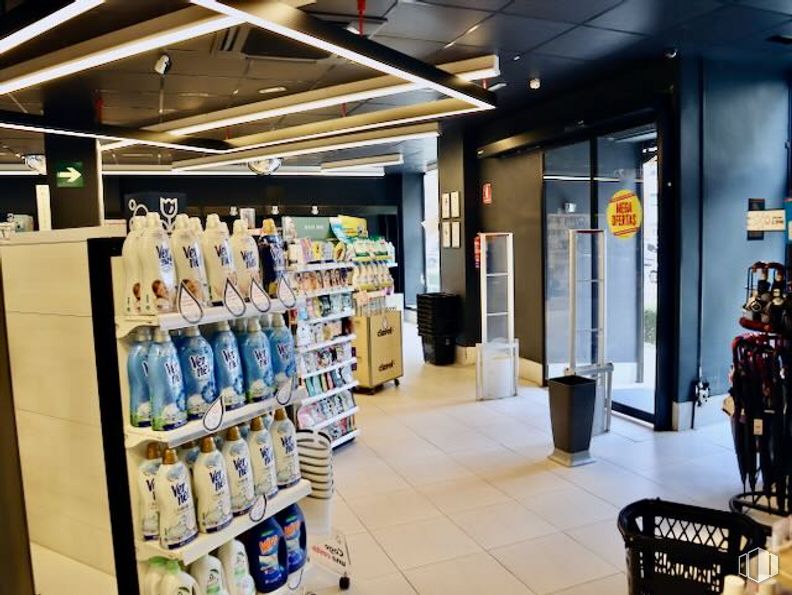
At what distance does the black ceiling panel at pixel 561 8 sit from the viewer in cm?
393

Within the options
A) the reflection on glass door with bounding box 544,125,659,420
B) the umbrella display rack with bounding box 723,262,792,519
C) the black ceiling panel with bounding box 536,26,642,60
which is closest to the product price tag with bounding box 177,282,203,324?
the umbrella display rack with bounding box 723,262,792,519

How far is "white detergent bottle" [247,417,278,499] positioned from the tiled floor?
0.58 m

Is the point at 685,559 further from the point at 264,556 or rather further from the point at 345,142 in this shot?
the point at 345,142

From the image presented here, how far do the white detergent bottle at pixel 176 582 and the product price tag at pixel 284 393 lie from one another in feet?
2.12

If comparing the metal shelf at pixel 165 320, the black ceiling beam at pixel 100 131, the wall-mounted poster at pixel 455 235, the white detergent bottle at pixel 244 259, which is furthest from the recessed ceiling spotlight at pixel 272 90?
the metal shelf at pixel 165 320

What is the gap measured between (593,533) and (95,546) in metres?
2.77

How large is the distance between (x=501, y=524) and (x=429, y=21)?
3.31m

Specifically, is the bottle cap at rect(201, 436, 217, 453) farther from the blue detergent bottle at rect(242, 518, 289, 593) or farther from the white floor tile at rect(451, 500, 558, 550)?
the white floor tile at rect(451, 500, 558, 550)

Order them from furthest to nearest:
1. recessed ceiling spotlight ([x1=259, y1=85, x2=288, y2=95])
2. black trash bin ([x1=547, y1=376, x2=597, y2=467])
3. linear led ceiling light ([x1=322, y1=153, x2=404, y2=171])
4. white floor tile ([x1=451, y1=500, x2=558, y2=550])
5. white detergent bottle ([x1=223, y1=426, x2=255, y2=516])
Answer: linear led ceiling light ([x1=322, y1=153, x2=404, y2=171])
recessed ceiling spotlight ([x1=259, y1=85, x2=288, y2=95])
black trash bin ([x1=547, y1=376, x2=597, y2=467])
white floor tile ([x1=451, y1=500, x2=558, y2=550])
white detergent bottle ([x1=223, y1=426, x2=255, y2=516])

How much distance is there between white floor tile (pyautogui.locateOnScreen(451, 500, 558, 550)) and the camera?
3689mm

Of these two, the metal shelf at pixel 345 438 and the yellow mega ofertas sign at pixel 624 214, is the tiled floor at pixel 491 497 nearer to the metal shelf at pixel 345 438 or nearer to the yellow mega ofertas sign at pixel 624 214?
the metal shelf at pixel 345 438

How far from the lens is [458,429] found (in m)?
5.85

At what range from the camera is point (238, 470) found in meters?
2.16

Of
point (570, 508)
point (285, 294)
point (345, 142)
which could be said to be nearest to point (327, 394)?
point (570, 508)
